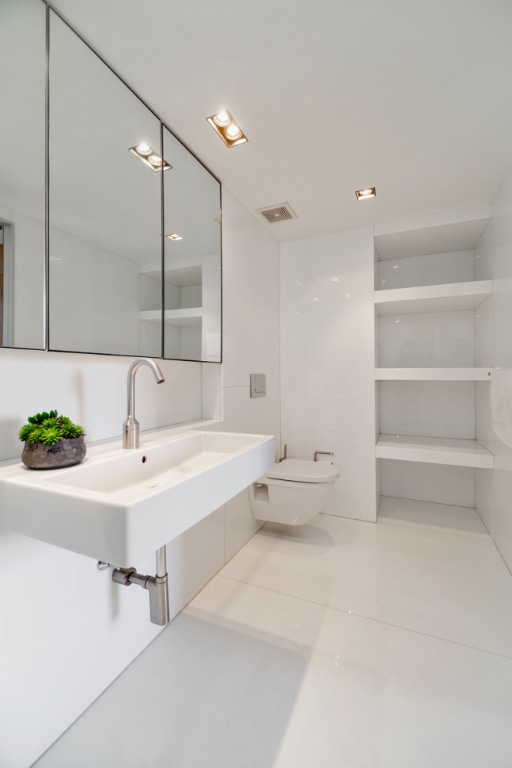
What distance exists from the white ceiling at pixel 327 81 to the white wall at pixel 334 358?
635 mm

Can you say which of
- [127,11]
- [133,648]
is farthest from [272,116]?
[133,648]

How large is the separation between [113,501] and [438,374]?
7.04 ft

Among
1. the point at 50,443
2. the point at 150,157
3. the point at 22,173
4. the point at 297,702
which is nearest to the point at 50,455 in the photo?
the point at 50,443

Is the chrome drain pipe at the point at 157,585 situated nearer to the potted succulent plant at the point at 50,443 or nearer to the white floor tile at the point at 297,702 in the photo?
the white floor tile at the point at 297,702

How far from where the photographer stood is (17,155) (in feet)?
3.06

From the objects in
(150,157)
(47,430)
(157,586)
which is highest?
(150,157)

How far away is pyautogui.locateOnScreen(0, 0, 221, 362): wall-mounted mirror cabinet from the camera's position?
0.94 m

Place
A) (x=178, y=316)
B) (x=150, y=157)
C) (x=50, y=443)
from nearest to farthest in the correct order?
(x=50, y=443), (x=150, y=157), (x=178, y=316)

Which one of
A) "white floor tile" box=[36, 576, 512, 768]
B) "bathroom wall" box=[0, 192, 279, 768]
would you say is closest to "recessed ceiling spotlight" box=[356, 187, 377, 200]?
"bathroom wall" box=[0, 192, 279, 768]

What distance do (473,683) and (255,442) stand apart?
108cm

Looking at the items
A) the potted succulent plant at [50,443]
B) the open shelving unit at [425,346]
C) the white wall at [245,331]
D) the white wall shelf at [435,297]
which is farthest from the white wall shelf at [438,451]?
the potted succulent plant at [50,443]

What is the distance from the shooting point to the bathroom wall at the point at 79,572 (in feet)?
2.86

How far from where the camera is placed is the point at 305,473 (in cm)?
196

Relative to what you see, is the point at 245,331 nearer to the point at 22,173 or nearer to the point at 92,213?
the point at 92,213
